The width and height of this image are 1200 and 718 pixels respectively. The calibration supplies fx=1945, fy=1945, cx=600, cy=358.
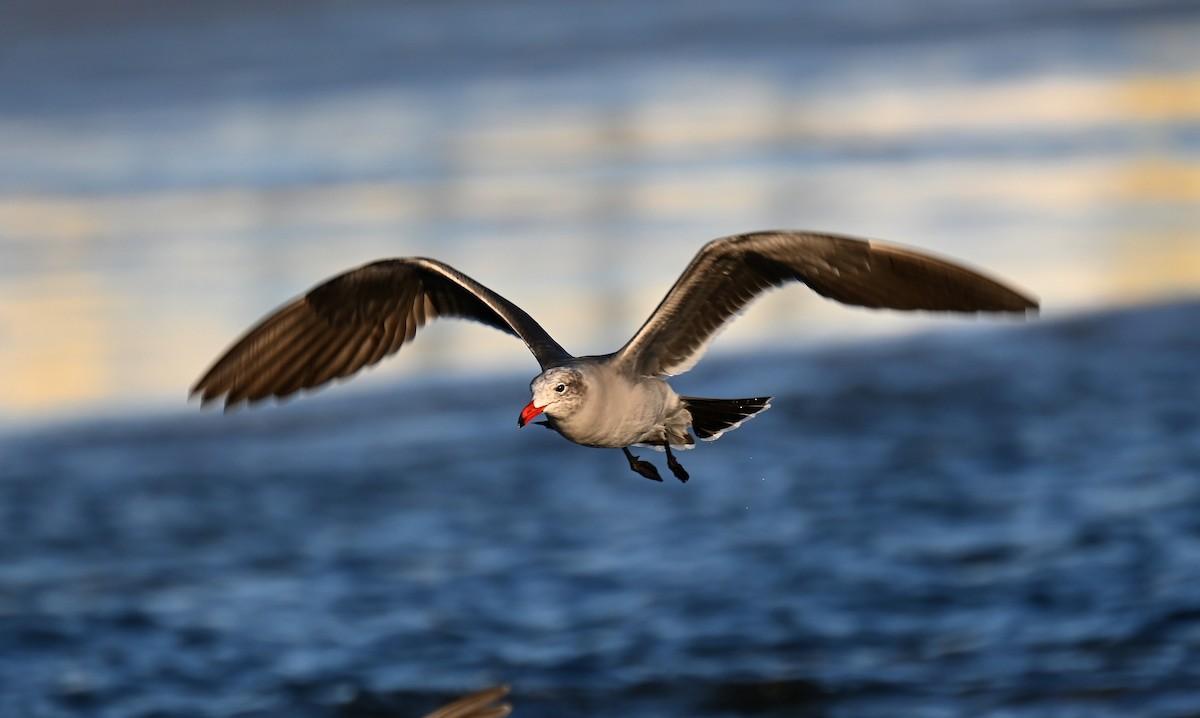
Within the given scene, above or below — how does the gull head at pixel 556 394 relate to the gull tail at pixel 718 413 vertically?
above

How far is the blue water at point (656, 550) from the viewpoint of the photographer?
33.4 feet

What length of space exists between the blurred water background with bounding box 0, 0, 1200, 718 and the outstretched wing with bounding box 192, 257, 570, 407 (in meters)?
2.82

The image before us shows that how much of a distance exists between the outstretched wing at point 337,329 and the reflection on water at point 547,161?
19.6 ft


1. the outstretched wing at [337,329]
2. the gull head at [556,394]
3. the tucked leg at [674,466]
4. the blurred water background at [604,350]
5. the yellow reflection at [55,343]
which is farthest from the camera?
the yellow reflection at [55,343]

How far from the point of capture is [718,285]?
280 inches

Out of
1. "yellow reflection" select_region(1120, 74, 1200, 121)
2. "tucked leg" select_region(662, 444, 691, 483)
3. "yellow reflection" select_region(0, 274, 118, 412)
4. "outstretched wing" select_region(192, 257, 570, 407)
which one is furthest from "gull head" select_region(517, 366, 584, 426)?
"yellow reflection" select_region(1120, 74, 1200, 121)

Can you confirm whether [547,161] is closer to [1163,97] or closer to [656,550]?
[1163,97]

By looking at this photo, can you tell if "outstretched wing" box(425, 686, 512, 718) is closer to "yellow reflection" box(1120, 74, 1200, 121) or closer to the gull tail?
the gull tail

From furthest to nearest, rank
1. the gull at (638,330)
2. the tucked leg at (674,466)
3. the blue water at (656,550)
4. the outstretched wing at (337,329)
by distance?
the blue water at (656,550) < the outstretched wing at (337,329) < the tucked leg at (674,466) < the gull at (638,330)

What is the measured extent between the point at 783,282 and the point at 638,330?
592 mm

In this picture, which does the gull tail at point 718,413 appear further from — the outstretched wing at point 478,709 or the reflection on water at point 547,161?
the reflection on water at point 547,161

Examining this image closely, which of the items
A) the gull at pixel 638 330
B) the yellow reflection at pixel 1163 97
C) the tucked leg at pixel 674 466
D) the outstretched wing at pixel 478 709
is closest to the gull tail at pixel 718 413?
the gull at pixel 638 330

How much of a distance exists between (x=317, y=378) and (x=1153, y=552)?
5358 mm

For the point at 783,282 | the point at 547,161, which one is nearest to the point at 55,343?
the point at 547,161
